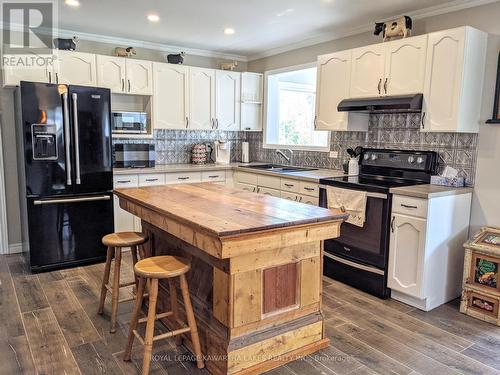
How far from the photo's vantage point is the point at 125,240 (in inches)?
107

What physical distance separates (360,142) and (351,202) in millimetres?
1000

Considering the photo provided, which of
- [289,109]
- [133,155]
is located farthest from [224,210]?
[289,109]

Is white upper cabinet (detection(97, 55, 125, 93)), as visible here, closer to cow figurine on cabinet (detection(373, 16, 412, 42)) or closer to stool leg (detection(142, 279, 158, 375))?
cow figurine on cabinet (detection(373, 16, 412, 42))

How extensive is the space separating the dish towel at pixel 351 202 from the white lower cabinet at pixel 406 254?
0.28m

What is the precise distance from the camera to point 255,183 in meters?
4.74

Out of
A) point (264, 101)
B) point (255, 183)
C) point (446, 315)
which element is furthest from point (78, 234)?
point (446, 315)

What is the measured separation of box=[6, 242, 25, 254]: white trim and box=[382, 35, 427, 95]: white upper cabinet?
13.8 feet

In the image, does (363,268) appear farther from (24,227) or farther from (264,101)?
(24,227)

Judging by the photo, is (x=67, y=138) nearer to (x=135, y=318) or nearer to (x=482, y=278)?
(x=135, y=318)

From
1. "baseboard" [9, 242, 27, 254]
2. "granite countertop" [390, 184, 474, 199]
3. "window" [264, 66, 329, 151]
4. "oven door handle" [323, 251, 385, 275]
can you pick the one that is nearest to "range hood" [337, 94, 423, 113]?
"granite countertop" [390, 184, 474, 199]

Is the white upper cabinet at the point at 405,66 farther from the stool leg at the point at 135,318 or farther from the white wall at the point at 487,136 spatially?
the stool leg at the point at 135,318

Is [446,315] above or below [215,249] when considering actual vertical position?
below

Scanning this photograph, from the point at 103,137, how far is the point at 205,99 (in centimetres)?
161

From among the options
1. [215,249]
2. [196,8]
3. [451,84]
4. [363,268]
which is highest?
[196,8]
